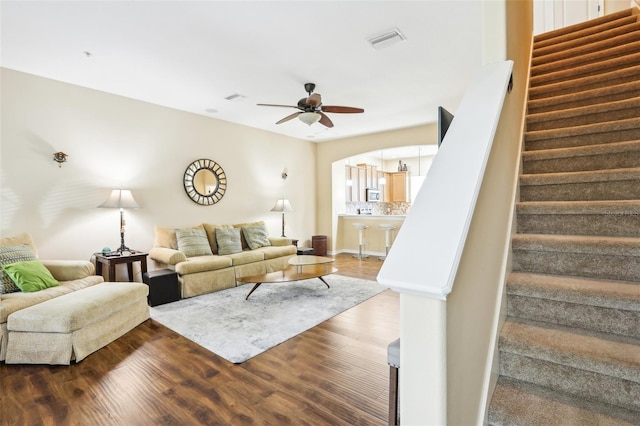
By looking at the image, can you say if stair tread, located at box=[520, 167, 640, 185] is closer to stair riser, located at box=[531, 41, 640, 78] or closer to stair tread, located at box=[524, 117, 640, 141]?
stair tread, located at box=[524, 117, 640, 141]

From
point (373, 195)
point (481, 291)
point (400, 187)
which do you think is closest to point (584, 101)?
point (481, 291)

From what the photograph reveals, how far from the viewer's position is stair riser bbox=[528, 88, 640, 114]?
2340 mm

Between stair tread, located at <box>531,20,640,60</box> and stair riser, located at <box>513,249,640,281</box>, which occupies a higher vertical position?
stair tread, located at <box>531,20,640,60</box>

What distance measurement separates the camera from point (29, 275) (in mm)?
2879

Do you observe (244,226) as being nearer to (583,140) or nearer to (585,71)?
(583,140)

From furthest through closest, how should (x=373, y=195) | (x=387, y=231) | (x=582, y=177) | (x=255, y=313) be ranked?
(x=373, y=195), (x=387, y=231), (x=255, y=313), (x=582, y=177)

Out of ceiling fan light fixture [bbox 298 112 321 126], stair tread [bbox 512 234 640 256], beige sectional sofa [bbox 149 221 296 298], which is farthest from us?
beige sectional sofa [bbox 149 221 296 298]

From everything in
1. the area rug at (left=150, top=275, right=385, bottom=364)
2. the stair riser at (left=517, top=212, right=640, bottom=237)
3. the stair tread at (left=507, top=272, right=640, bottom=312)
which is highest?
the stair riser at (left=517, top=212, right=640, bottom=237)

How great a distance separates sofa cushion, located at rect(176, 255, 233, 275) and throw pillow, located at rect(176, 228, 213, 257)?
0.16m

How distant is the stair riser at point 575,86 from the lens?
253cm

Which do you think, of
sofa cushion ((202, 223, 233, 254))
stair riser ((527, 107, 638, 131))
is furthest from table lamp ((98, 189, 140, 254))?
stair riser ((527, 107, 638, 131))

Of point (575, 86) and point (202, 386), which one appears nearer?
point (202, 386)

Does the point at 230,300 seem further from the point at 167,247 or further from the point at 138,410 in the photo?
the point at 138,410

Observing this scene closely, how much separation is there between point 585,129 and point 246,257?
4332 millimetres
